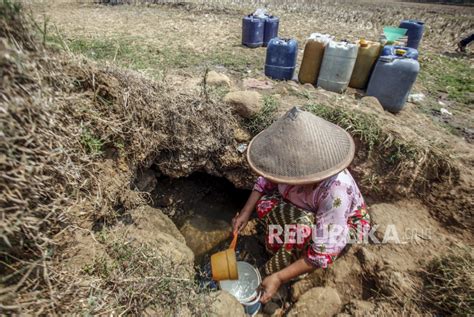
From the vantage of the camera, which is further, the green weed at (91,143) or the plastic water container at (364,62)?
the plastic water container at (364,62)

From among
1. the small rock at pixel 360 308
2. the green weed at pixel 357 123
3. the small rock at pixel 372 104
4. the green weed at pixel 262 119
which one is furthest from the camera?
the small rock at pixel 372 104

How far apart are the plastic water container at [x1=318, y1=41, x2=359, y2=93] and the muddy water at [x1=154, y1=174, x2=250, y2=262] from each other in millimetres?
2373

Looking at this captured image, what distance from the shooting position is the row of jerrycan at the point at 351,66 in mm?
3846

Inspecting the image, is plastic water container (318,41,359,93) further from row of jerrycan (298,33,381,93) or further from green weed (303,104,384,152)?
green weed (303,104,384,152)

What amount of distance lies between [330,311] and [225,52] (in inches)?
203

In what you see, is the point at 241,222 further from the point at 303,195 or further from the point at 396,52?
the point at 396,52

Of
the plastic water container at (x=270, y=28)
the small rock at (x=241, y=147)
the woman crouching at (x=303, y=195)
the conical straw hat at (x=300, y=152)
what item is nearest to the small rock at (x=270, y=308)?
the woman crouching at (x=303, y=195)

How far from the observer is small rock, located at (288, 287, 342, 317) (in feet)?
6.22

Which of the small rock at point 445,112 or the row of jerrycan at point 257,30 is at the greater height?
the row of jerrycan at point 257,30

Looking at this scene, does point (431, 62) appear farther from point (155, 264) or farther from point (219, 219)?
point (155, 264)

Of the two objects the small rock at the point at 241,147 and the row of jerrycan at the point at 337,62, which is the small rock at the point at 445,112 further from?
the small rock at the point at 241,147

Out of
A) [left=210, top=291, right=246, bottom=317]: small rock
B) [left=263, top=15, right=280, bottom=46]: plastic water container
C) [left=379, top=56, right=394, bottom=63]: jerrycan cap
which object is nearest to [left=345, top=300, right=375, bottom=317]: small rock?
[left=210, top=291, right=246, bottom=317]: small rock

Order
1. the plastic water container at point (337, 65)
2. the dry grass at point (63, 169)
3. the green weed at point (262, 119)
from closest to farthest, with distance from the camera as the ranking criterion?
1. the dry grass at point (63, 169)
2. the green weed at point (262, 119)
3. the plastic water container at point (337, 65)

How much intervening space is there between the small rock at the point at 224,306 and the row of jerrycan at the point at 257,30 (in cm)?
580
